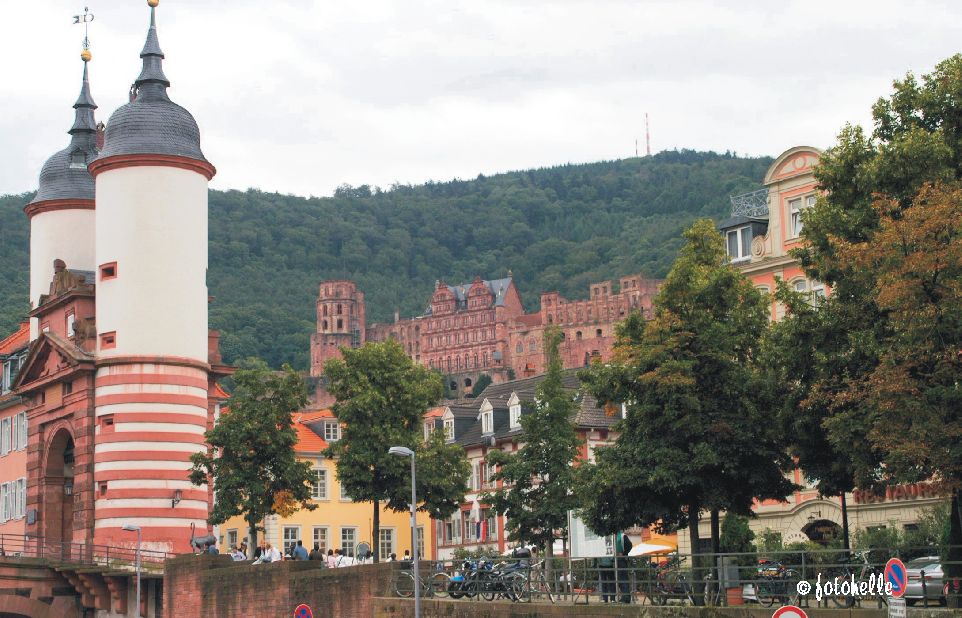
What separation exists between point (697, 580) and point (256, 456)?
90.9 ft

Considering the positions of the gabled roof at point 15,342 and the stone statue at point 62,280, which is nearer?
the stone statue at point 62,280

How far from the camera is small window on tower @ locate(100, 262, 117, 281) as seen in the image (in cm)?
6250

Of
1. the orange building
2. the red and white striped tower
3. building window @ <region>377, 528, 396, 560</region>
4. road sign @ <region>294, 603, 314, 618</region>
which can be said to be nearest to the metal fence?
road sign @ <region>294, 603, 314, 618</region>

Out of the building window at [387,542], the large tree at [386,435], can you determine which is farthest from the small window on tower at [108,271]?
the building window at [387,542]

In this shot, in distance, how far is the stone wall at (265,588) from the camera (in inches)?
1756

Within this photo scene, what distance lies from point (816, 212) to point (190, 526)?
3065 centimetres

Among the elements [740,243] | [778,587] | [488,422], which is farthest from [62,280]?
[778,587]

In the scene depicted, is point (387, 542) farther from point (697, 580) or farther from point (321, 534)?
point (697, 580)

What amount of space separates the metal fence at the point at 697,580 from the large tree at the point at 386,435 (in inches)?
547

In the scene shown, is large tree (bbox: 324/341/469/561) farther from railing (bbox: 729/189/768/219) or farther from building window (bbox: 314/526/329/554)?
building window (bbox: 314/526/329/554)

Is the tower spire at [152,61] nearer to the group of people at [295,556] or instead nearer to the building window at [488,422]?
the group of people at [295,556]

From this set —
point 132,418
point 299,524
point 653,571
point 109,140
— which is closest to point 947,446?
point 653,571

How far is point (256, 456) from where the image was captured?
59.3m

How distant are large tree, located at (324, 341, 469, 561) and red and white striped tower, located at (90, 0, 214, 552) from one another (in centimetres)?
Answer: 619
